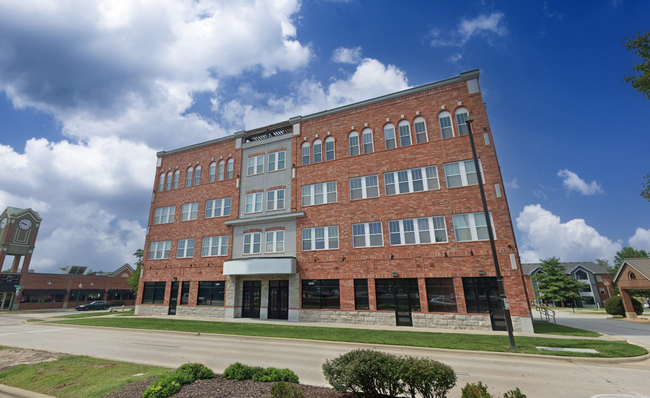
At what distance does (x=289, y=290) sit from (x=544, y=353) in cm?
1778

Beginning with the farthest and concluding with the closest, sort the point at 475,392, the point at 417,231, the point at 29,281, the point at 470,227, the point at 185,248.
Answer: the point at 29,281 → the point at 185,248 → the point at 417,231 → the point at 470,227 → the point at 475,392

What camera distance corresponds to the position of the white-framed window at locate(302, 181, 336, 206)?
2566cm

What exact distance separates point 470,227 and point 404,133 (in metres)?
8.83

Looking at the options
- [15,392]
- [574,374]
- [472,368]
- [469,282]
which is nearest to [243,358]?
[15,392]

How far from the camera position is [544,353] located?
464 inches

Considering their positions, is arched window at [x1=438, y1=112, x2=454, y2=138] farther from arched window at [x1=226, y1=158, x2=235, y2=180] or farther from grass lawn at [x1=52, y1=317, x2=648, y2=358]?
arched window at [x1=226, y1=158, x2=235, y2=180]

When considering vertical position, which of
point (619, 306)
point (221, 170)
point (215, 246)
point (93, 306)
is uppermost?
point (221, 170)

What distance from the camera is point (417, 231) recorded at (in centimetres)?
2194

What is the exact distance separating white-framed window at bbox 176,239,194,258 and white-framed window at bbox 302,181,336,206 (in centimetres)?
1348

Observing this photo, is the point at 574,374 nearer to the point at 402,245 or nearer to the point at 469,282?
the point at 469,282

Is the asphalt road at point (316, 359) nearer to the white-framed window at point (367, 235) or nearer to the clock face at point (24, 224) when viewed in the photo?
the white-framed window at point (367, 235)

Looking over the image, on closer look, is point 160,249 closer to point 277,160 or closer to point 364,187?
point 277,160

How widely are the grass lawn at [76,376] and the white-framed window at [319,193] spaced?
1765cm

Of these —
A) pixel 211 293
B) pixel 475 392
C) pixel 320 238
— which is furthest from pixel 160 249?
pixel 475 392
